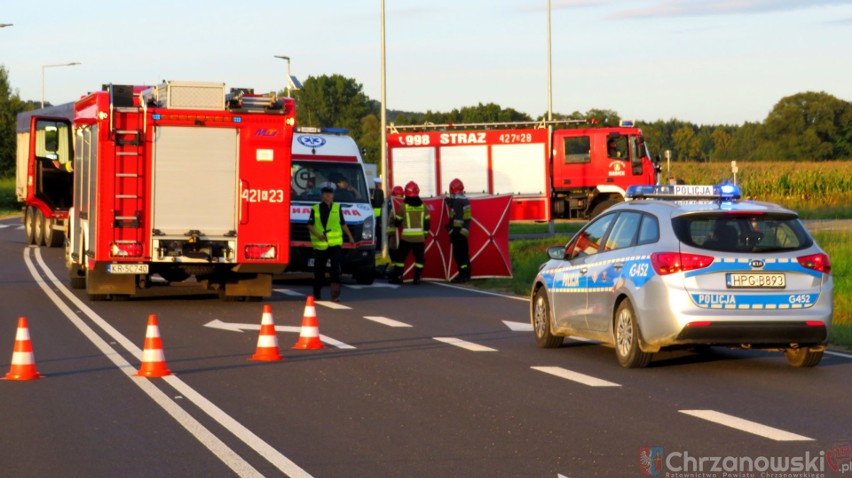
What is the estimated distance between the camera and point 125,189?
2020cm

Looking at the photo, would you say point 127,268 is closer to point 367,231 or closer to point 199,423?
point 367,231

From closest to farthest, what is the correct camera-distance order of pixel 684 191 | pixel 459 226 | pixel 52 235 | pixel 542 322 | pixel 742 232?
1. pixel 742 232
2. pixel 684 191
3. pixel 542 322
4. pixel 459 226
5. pixel 52 235

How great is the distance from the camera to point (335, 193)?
84.6ft

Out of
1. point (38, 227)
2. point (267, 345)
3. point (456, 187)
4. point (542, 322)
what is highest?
point (456, 187)

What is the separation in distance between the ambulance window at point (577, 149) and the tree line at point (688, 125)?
52833 millimetres

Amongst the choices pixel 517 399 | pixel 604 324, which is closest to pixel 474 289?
pixel 604 324

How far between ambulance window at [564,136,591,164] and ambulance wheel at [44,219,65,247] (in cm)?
1421

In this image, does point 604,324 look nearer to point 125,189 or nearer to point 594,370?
point 594,370

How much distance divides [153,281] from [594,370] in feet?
46.2

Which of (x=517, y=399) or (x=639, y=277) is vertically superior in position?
(x=639, y=277)

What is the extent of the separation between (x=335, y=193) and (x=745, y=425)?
1666cm

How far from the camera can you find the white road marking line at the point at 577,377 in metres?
12.0

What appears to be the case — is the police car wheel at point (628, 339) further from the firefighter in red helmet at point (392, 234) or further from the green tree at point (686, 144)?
the green tree at point (686, 144)
